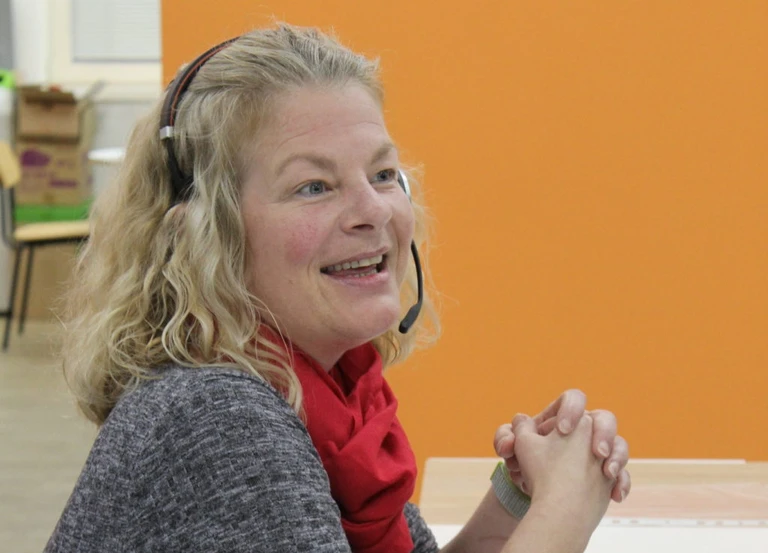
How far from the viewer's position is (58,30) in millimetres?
6586

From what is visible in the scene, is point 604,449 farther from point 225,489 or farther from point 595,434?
point 225,489

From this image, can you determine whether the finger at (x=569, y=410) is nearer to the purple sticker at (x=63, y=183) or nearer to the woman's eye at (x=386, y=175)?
the woman's eye at (x=386, y=175)

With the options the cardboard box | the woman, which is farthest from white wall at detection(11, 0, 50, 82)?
the woman

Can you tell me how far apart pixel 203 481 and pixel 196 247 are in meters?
0.28

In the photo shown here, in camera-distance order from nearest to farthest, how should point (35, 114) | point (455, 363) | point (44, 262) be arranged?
point (455, 363)
point (35, 114)
point (44, 262)

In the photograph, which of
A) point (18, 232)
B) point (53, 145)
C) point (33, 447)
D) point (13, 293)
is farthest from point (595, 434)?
point (53, 145)

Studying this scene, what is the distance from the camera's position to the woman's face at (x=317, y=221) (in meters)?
1.12

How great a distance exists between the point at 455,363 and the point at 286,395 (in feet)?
4.68

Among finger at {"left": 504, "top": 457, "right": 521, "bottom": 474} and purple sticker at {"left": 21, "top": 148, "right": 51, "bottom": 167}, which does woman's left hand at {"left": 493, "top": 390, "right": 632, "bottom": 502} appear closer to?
finger at {"left": 504, "top": 457, "right": 521, "bottom": 474}

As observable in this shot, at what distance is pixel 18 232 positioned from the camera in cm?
571

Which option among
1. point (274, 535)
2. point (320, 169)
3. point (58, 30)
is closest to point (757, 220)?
point (320, 169)

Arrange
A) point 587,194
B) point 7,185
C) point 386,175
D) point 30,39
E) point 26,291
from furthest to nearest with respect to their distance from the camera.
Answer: point 30,39
point 26,291
point 7,185
point 587,194
point 386,175

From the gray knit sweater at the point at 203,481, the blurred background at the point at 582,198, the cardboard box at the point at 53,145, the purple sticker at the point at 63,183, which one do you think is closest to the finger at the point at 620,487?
the gray knit sweater at the point at 203,481

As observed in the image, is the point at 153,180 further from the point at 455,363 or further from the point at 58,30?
the point at 58,30
